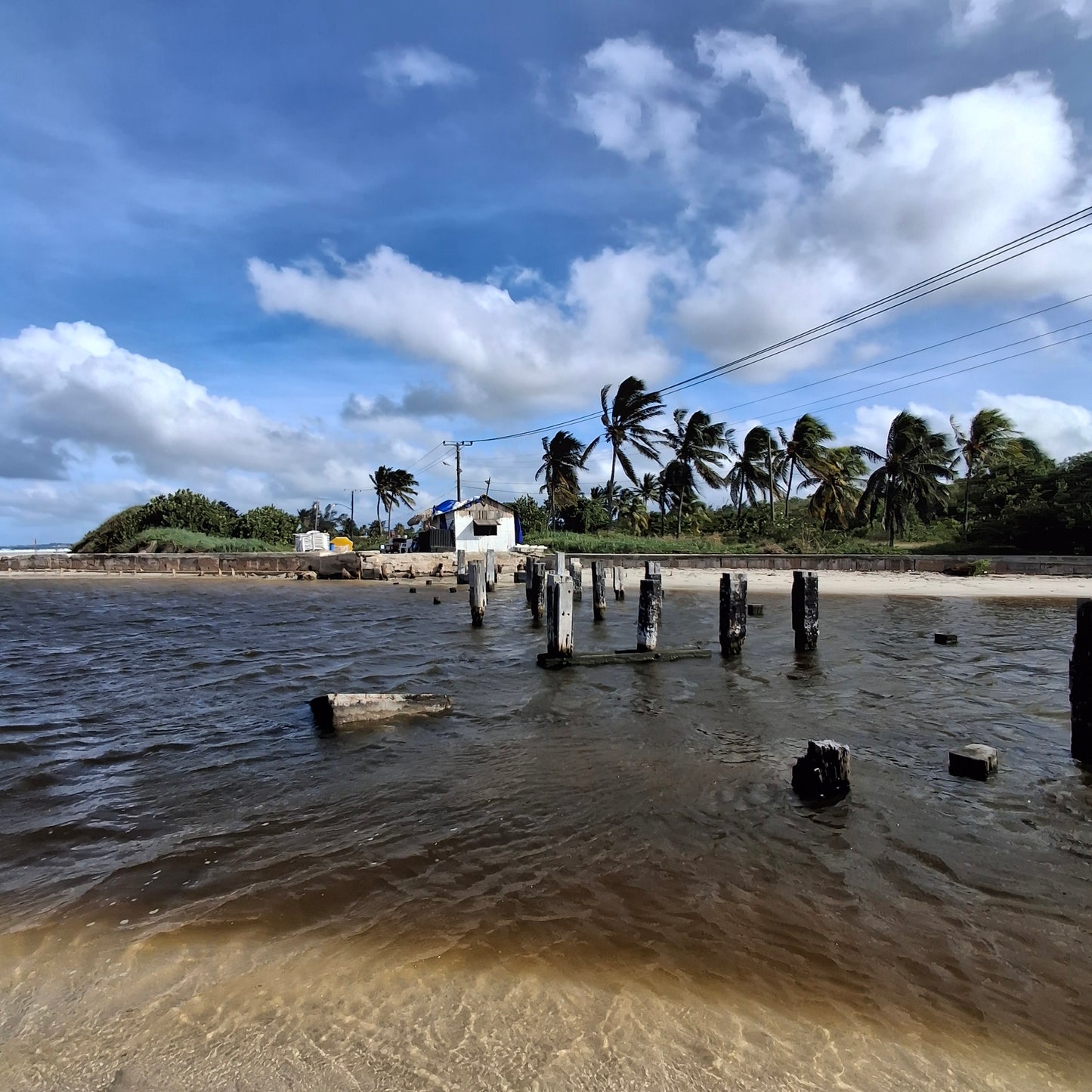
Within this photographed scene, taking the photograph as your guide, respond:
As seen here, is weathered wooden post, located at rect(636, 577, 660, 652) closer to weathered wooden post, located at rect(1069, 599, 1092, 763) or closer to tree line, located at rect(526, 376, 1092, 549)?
weathered wooden post, located at rect(1069, 599, 1092, 763)

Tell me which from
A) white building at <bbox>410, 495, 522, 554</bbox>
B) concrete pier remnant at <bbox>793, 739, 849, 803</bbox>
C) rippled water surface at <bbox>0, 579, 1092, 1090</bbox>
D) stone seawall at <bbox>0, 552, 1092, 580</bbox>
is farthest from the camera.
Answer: white building at <bbox>410, 495, 522, 554</bbox>

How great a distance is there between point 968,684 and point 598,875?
915 centimetres

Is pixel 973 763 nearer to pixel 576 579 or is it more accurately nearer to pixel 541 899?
pixel 541 899

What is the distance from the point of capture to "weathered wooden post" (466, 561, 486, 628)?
61.3 feet

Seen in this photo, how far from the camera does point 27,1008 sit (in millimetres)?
3172

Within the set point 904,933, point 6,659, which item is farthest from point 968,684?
point 6,659

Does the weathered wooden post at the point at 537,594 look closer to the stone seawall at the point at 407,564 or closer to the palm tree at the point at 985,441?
the stone seawall at the point at 407,564

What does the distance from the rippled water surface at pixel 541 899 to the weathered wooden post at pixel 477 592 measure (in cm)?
906

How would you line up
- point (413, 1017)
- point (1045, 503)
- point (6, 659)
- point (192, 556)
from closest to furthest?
point (413, 1017) → point (6, 659) → point (1045, 503) → point (192, 556)

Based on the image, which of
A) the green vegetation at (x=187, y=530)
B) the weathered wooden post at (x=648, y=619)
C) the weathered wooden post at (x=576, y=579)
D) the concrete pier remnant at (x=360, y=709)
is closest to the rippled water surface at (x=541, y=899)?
the concrete pier remnant at (x=360, y=709)

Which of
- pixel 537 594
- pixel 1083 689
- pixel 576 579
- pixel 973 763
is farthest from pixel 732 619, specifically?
pixel 576 579

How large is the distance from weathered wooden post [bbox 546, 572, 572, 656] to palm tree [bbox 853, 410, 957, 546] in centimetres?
3404

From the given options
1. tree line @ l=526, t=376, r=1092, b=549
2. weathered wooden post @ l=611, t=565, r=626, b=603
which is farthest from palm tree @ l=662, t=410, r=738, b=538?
weathered wooden post @ l=611, t=565, r=626, b=603

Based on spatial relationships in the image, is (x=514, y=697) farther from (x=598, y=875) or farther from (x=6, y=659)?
(x=6, y=659)
